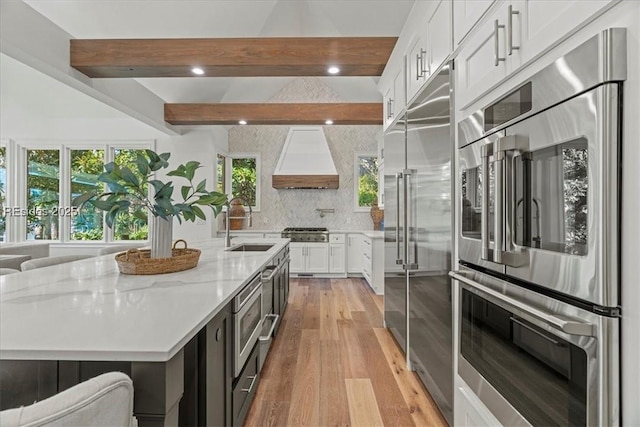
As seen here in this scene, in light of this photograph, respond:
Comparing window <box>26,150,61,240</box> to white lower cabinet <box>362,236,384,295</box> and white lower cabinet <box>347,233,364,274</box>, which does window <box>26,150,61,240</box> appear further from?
white lower cabinet <box>362,236,384,295</box>

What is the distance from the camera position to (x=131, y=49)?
123 inches

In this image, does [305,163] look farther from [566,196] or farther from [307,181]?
[566,196]

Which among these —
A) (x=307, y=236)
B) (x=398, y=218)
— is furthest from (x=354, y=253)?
(x=398, y=218)

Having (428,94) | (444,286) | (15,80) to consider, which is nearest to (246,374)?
(444,286)

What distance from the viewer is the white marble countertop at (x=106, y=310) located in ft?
2.81

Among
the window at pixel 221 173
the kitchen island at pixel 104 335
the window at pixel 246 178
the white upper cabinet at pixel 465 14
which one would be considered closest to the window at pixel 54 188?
the window at pixel 221 173

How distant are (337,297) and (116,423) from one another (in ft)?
14.1

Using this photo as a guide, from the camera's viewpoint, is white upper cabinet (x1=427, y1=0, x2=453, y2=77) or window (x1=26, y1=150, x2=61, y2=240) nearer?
white upper cabinet (x1=427, y1=0, x2=453, y2=77)

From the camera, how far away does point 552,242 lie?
1.00 m

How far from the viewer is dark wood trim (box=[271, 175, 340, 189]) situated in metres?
6.42

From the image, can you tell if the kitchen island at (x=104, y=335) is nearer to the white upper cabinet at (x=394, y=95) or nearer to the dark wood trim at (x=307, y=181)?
the white upper cabinet at (x=394, y=95)

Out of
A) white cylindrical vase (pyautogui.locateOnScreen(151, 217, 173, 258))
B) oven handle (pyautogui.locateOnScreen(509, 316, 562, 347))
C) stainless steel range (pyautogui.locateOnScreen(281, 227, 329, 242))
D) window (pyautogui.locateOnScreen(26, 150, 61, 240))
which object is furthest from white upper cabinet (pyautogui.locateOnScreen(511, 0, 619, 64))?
window (pyautogui.locateOnScreen(26, 150, 61, 240))

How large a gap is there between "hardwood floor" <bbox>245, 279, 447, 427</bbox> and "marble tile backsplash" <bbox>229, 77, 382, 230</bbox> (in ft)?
10.5

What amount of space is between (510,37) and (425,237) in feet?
4.25
